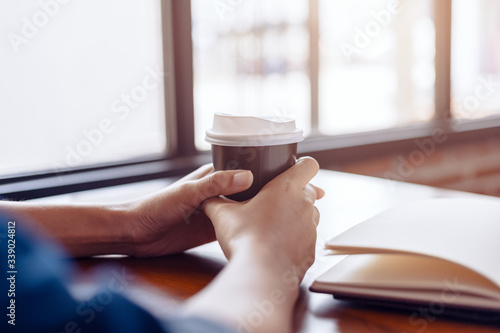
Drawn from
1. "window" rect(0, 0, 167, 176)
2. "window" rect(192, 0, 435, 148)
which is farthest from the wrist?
"window" rect(192, 0, 435, 148)

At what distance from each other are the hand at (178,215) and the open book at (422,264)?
0.65 feet

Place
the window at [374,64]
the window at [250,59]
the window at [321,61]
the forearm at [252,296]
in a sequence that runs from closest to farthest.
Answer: the forearm at [252,296]
the window at [250,59]
the window at [321,61]
the window at [374,64]

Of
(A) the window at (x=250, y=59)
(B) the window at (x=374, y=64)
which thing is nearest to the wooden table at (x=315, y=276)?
(A) the window at (x=250, y=59)

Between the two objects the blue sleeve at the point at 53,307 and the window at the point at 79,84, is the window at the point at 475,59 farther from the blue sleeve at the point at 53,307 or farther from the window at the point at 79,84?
the blue sleeve at the point at 53,307

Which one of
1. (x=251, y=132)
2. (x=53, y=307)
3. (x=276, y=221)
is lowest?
(x=53, y=307)

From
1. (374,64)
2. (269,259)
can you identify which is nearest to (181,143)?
(269,259)

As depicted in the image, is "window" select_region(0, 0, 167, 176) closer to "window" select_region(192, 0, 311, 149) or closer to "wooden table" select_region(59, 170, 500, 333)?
"window" select_region(192, 0, 311, 149)

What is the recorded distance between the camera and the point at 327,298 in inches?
27.7

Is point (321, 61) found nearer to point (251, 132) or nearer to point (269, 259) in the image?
point (251, 132)

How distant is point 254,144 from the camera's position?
31.1 inches

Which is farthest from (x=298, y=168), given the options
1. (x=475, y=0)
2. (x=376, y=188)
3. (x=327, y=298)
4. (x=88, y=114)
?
(x=475, y=0)

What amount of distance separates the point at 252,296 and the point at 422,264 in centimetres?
26

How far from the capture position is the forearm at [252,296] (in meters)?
0.52

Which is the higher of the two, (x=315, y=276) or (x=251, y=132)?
(x=251, y=132)
